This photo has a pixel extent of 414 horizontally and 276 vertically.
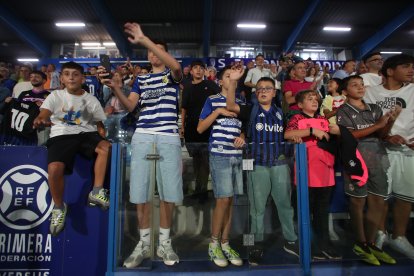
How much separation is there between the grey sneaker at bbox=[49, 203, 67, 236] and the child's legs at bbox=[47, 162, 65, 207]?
69 millimetres

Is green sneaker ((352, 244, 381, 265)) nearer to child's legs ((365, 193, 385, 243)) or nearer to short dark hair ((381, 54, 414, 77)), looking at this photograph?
child's legs ((365, 193, 385, 243))

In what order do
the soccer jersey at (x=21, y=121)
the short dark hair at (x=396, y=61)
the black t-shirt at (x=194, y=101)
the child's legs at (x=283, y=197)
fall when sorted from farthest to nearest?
1. the soccer jersey at (x=21, y=121)
2. the black t-shirt at (x=194, y=101)
3. the short dark hair at (x=396, y=61)
4. the child's legs at (x=283, y=197)

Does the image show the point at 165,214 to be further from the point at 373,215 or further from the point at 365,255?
the point at 373,215

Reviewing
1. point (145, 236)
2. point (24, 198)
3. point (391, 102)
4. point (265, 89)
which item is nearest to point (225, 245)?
point (145, 236)

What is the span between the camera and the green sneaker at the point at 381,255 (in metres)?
2.54

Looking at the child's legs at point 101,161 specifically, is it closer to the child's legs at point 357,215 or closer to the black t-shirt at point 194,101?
the black t-shirt at point 194,101

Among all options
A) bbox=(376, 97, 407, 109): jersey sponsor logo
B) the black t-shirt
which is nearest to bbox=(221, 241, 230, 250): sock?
the black t-shirt

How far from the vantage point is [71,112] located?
9.41ft

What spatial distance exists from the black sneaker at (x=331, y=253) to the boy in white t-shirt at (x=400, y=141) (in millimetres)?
405

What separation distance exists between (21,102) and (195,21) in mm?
10574

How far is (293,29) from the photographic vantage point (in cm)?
1377

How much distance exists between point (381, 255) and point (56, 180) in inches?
118

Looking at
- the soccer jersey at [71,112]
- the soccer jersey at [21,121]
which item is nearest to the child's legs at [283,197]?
the soccer jersey at [71,112]

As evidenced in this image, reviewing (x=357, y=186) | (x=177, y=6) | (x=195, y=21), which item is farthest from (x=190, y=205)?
(x=195, y=21)
